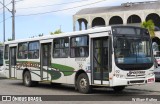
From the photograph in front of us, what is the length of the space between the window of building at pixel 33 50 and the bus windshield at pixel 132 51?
6438mm

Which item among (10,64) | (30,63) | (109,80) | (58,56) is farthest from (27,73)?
(109,80)

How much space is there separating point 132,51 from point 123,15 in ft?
235

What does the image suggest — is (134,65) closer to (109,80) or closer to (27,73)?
(109,80)

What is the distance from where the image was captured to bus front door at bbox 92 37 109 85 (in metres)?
16.3

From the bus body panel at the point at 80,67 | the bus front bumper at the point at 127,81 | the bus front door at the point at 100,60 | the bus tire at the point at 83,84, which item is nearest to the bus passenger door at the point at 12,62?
the bus body panel at the point at 80,67

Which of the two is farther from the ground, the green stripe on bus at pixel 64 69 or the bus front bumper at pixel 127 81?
the green stripe on bus at pixel 64 69

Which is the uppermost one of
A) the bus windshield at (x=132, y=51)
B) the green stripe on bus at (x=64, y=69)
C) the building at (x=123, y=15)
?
the building at (x=123, y=15)

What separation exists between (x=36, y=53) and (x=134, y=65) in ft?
22.5

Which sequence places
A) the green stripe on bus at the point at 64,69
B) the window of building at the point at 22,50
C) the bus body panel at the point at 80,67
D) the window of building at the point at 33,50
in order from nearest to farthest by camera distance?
the bus body panel at the point at 80,67 < the green stripe on bus at the point at 64,69 < the window of building at the point at 33,50 < the window of building at the point at 22,50

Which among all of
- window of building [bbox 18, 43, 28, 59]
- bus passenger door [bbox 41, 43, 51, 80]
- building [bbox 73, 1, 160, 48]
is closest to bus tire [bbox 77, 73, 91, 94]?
bus passenger door [bbox 41, 43, 51, 80]

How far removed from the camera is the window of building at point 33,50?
70.4ft

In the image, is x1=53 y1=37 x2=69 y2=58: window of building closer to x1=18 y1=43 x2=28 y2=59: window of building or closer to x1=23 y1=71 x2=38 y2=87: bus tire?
x1=23 y1=71 x2=38 y2=87: bus tire

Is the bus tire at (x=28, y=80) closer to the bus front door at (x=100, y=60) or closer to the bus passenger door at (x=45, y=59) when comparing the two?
the bus passenger door at (x=45, y=59)

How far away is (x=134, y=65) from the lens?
53.3ft
